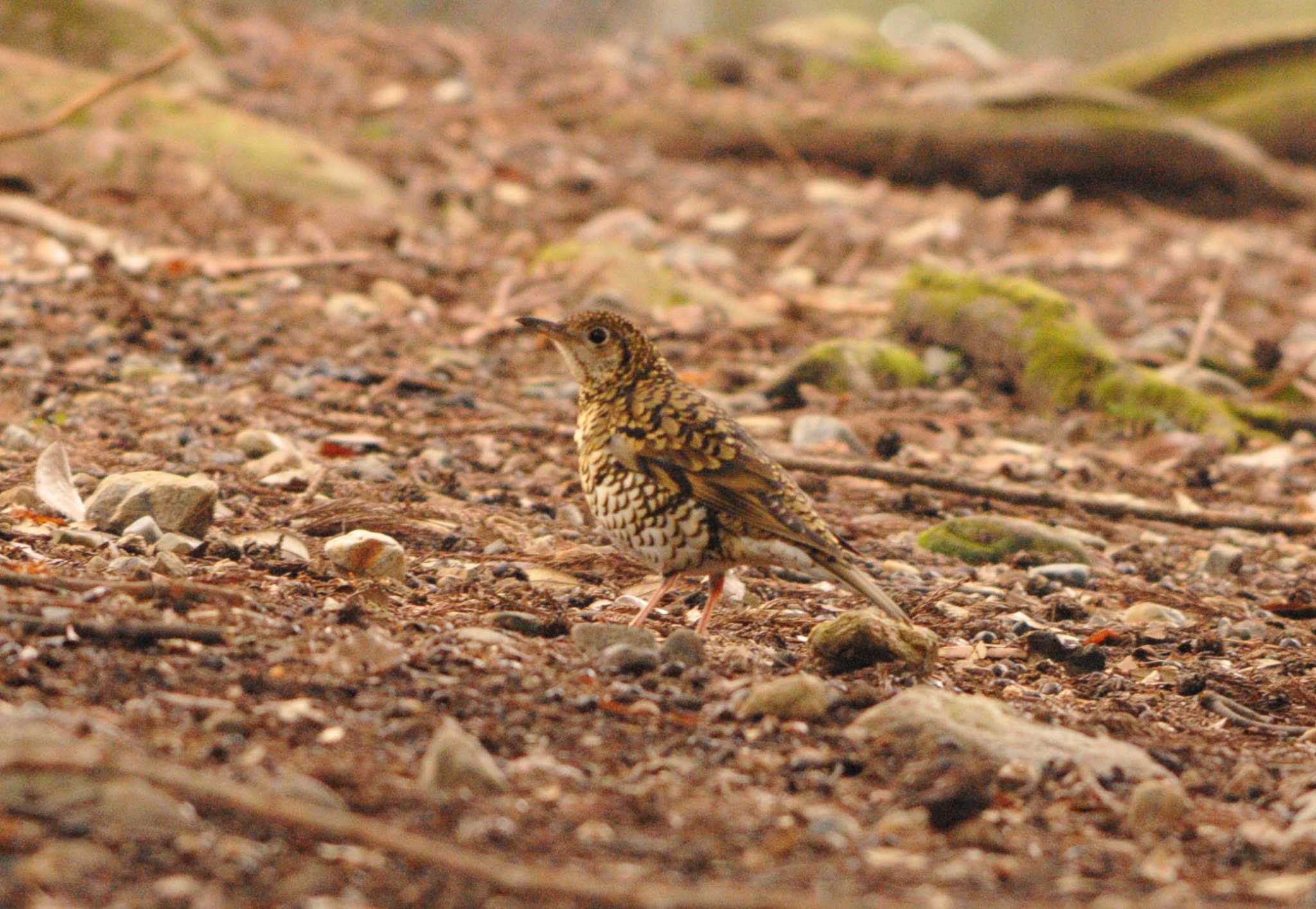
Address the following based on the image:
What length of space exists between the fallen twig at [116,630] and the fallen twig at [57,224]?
6034 millimetres

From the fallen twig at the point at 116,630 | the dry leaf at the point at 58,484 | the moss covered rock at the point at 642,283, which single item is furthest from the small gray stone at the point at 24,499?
the moss covered rock at the point at 642,283

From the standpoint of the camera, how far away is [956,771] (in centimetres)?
356

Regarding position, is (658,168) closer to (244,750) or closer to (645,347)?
(645,347)

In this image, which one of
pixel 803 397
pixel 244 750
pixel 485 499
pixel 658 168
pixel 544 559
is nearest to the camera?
pixel 244 750

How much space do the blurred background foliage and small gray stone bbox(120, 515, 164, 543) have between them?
1488cm

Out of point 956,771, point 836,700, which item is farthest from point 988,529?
point 956,771

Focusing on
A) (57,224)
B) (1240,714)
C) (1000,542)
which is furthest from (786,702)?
(57,224)

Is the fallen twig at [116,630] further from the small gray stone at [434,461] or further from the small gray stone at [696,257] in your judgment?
the small gray stone at [696,257]

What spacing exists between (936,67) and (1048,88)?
413 centimetres

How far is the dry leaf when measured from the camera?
5.37 m

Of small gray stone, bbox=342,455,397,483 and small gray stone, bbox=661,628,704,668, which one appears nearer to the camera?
small gray stone, bbox=661,628,704,668

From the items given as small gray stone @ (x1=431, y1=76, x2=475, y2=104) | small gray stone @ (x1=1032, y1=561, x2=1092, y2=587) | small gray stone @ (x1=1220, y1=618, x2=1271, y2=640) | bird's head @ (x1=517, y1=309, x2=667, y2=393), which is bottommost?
small gray stone @ (x1=1032, y1=561, x2=1092, y2=587)

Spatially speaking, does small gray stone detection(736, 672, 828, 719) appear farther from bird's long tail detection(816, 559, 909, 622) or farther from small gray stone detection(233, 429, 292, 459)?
small gray stone detection(233, 429, 292, 459)

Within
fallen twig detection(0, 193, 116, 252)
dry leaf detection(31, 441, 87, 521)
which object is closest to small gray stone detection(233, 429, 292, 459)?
dry leaf detection(31, 441, 87, 521)
